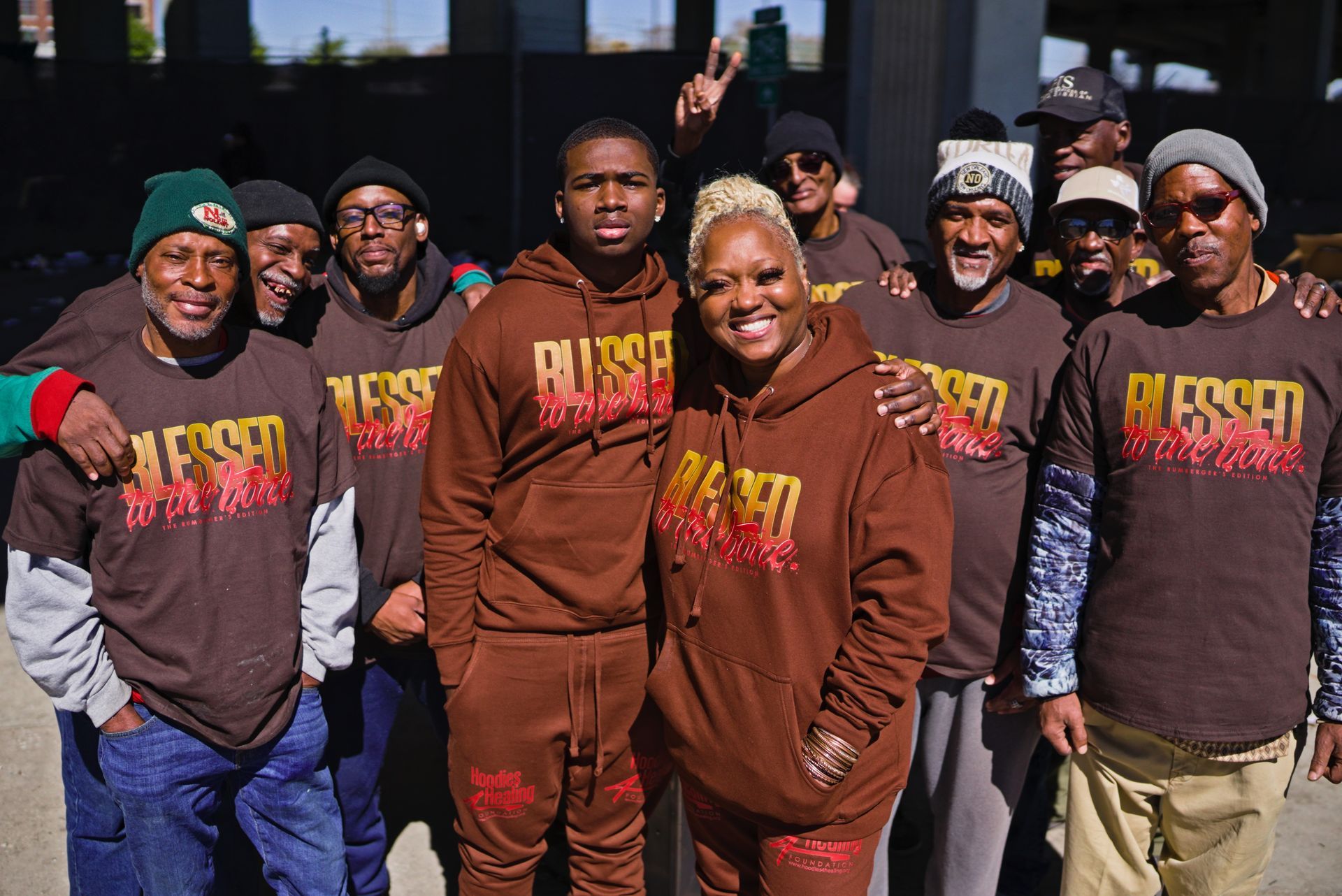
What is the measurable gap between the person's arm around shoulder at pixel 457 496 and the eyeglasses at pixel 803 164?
6.25 ft

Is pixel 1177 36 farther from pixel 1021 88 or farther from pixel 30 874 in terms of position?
pixel 30 874

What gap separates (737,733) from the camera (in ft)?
8.26

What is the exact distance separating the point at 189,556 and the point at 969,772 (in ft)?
6.81

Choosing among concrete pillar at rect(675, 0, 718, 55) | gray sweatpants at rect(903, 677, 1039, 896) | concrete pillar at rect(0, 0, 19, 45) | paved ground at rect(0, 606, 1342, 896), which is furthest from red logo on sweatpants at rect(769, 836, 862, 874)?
concrete pillar at rect(675, 0, 718, 55)

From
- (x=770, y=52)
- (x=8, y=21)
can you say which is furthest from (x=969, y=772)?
(x=8, y=21)

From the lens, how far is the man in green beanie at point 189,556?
260cm

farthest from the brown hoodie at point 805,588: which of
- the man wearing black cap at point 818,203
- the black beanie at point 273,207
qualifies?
the man wearing black cap at point 818,203

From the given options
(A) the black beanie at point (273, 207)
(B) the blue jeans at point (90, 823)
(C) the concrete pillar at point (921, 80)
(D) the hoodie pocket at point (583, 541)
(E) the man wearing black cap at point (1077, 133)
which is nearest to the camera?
(D) the hoodie pocket at point (583, 541)

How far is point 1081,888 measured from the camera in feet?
9.71

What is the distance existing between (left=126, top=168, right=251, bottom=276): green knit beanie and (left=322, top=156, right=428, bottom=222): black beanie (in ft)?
1.47

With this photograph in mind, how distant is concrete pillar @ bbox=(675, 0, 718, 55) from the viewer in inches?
1158

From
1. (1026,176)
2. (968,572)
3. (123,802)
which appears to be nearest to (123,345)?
(123,802)

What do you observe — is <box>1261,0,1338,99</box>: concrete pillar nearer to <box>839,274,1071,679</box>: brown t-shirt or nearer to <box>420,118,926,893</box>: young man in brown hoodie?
<box>839,274,1071,679</box>: brown t-shirt

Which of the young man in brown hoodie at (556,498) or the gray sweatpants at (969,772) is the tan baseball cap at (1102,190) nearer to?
the young man in brown hoodie at (556,498)
